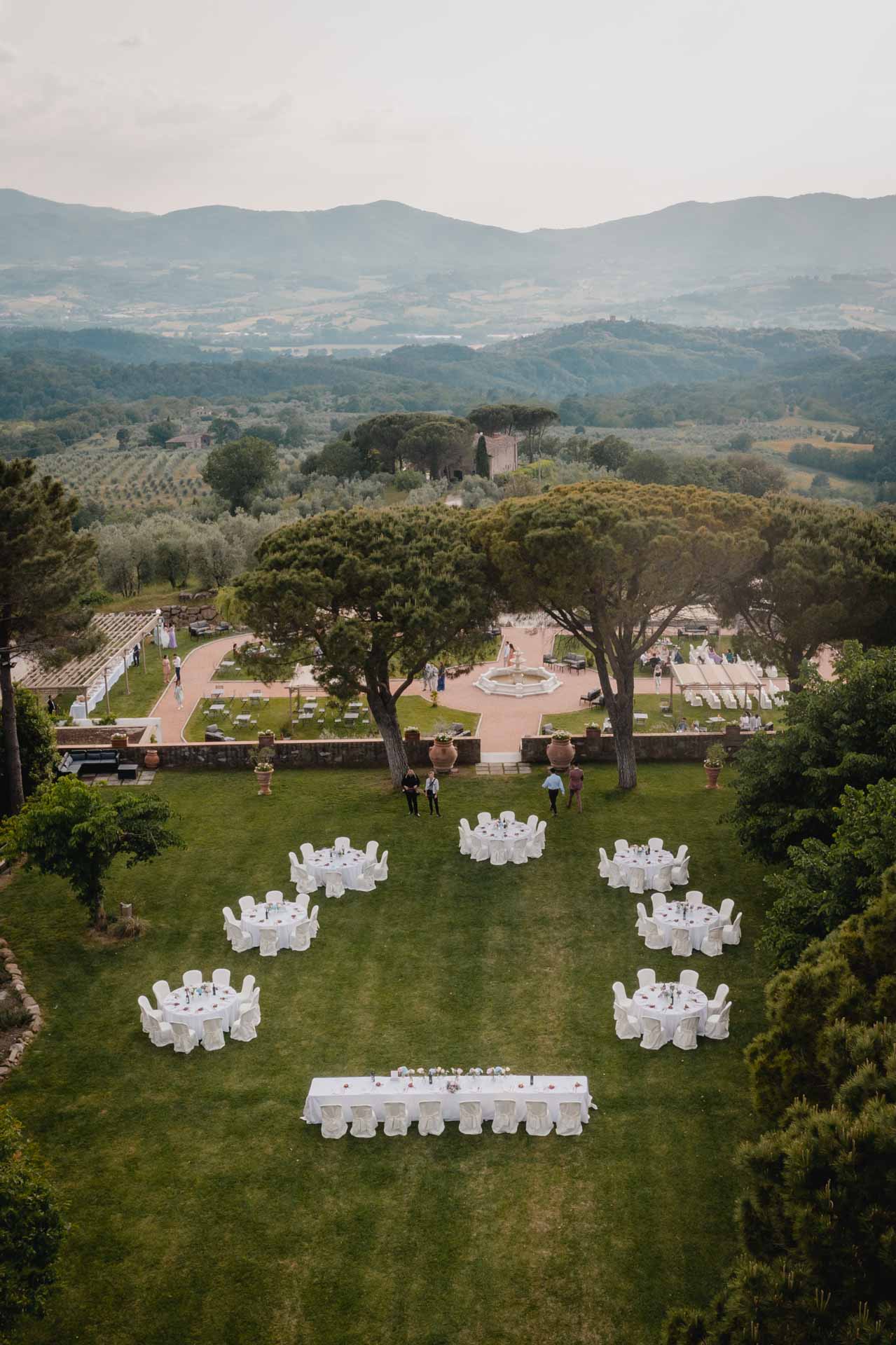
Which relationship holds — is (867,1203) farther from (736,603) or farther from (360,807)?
(736,603)

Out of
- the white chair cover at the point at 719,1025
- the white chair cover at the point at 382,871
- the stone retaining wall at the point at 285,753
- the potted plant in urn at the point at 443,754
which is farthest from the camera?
the stone retaining wall at the point at 285,753

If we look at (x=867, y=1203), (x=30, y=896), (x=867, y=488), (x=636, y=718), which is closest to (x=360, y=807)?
(x=30, y=896)

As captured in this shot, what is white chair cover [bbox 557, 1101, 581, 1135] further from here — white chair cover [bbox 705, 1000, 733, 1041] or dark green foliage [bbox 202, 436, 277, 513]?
dark green foliage [bbox 202, 436, 277, 513]

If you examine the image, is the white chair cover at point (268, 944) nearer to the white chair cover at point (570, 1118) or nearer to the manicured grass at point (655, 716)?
the white chair cover at point (570, 1118)

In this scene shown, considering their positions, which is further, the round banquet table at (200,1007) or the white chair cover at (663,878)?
the white chair cover at (663,878)

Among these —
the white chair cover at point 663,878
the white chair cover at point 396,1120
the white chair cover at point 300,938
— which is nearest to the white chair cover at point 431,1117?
Result: the white chair cover at point 396,1120

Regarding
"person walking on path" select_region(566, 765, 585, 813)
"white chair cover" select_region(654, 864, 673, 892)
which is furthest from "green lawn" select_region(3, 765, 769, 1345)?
"person walking on path" select_region(566, 765, 585, 813)

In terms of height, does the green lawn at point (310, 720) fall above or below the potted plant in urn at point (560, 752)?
below
